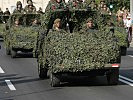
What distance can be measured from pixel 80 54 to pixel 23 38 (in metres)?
8.34

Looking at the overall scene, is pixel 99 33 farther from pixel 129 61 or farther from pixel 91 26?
pixel 129 61

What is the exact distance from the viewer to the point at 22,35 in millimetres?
19062

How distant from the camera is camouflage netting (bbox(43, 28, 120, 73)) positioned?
1091 cm

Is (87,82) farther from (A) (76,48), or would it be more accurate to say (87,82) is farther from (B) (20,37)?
(B) (20,37)

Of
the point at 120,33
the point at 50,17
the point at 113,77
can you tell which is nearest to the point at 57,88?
the point at 113,77

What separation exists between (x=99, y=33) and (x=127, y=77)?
191 cm

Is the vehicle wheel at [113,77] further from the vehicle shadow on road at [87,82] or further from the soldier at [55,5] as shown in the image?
the soldier at [55,5]

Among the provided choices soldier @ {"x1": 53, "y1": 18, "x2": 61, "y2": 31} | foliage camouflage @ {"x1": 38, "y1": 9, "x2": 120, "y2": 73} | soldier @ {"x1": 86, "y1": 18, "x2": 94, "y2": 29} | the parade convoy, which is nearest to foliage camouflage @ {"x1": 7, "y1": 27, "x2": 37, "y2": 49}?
the parade convoy

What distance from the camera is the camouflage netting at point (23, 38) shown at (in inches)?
746

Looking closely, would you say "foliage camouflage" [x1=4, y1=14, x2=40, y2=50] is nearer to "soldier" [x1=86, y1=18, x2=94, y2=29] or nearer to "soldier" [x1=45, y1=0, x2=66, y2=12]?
"soldier" [x1=45, y1=0, x2=66, y2=12]

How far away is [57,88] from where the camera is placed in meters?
11.2

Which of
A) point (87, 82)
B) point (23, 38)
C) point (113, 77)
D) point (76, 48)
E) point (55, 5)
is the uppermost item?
point (55, 5)

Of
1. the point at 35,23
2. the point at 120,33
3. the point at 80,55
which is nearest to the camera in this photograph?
the point at 80,55

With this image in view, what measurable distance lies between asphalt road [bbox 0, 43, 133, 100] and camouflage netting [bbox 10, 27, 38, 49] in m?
3.87
